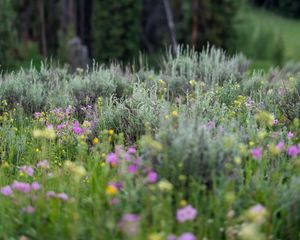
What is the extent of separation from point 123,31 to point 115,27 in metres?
0.39

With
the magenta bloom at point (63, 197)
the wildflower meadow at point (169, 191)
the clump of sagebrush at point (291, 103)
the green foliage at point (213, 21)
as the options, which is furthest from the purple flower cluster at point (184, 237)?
the green foliage at point (213, 21)

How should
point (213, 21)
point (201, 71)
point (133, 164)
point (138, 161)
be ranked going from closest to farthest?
point (138, 161), point (133, 164), point (201, 71), point (213, 21)

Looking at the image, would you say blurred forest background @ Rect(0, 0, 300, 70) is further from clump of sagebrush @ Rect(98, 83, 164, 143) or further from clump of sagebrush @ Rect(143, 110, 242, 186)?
clump of sagebrush @ Rect(143, 110, 242, 186)

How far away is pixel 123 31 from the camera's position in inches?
908

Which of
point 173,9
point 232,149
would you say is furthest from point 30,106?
point 173,9

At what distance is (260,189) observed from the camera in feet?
10.2

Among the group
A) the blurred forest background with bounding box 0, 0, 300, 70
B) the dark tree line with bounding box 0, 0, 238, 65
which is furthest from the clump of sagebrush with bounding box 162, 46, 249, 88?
the dark tree line with bounding box 0, 0, 238, 65

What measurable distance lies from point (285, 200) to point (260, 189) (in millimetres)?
155

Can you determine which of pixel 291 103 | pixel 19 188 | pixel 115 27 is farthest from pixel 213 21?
pixel 19 188

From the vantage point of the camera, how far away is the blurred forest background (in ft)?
63.6

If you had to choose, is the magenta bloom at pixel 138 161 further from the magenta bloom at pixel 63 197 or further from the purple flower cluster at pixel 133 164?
the magenta bloom at pixel 63 197

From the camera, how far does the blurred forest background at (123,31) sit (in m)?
19.4

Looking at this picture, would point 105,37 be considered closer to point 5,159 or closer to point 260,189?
point 5,159

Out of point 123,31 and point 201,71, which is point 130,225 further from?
point 123,31
